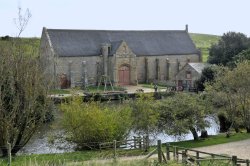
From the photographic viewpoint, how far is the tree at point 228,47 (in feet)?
218

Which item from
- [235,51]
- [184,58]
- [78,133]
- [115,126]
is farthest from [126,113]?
[184,58]

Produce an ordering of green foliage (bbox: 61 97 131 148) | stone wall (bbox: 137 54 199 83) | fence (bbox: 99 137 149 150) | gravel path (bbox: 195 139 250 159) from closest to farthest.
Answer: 1. gravel path (bbox: 195 139 250 159)
2. fence (bbox: 99 137 149 150)
3. green foliage (bbox: 61 97 131 148)
4. stone wall (bbox: 137 54 199 83)

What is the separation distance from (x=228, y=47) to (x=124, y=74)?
15586mm

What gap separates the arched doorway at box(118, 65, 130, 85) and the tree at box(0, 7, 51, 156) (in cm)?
4124

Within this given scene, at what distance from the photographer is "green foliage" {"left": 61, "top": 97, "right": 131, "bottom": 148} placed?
91.9 ft

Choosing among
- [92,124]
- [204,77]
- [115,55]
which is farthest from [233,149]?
[115,55]

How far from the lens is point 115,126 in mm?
28703

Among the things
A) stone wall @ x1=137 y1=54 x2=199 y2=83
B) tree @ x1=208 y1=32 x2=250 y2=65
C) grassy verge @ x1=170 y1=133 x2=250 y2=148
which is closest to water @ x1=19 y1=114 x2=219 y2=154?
grassy verge @ x1=170 y1=133 x2=250 y2=148

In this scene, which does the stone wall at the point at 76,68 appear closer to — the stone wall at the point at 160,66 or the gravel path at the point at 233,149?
the stone wall at the point at 160,66

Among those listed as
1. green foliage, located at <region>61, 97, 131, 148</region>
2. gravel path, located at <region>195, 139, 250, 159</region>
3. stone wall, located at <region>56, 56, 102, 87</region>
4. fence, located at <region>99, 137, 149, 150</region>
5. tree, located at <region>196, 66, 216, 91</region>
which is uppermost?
stone wall, located at <region>56, 56, 102, 87</region>

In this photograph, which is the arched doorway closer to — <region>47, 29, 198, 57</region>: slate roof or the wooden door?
the wooden door

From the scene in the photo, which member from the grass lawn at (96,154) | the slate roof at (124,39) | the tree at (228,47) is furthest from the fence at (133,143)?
the tree at (228,47)

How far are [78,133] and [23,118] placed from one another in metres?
4.00

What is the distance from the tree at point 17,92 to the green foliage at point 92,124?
2568mm
